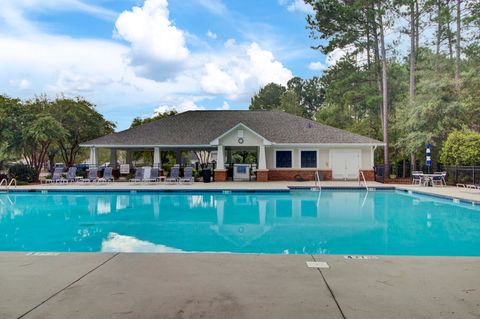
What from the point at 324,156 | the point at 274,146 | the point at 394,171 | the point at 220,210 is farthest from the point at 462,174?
the point at 220,210

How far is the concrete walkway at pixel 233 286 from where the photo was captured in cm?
358

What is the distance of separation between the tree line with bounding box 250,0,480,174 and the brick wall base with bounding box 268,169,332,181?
152 inches

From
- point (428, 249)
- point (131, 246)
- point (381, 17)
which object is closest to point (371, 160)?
point (381, 17)

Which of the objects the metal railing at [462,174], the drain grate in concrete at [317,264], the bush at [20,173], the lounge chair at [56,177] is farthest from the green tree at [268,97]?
the drain grate in concrete at [317,264]

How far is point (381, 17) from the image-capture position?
2556 cm

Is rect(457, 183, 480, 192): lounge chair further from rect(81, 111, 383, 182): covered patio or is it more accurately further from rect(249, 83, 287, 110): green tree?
rect(249, 83, 287, 110): green tree

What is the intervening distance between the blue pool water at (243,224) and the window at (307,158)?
24.2 ft

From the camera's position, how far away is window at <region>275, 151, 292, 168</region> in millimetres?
24562

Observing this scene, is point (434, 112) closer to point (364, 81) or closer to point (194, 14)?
point (364, 81)

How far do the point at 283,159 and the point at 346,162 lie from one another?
3.95 meters

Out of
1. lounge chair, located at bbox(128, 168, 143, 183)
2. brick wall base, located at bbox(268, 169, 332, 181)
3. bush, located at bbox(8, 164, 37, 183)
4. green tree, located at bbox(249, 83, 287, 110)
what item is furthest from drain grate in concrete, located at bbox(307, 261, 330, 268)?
green tree, located at bbox(249, 83, 287, 110)

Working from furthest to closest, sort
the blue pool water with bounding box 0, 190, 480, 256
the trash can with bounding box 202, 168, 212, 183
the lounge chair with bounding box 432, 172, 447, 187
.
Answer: the trash can with bounding box 202, 168, 212, 183
the lounge chair with bounding box 432, 172, 447, 187
the blue pool water with bounding box 0, 190, 480, 256

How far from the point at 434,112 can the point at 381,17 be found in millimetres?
7957

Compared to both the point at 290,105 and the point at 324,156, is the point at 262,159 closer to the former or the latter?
the point at 324,156
